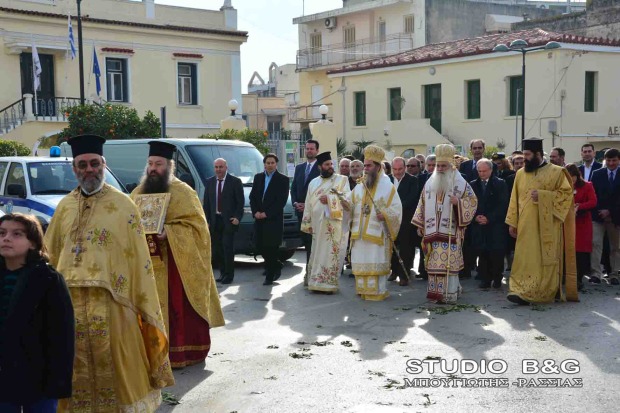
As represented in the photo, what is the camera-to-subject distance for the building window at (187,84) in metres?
33.8

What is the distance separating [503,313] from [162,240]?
4446 millimetres

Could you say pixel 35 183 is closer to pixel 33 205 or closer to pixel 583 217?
pixel 33 205

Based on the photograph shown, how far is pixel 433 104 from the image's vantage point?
33281 mm

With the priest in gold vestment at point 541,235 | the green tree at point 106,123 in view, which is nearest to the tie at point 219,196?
the priest in gold vestment at point 541,235

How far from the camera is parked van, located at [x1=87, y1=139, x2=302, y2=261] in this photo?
1407cm

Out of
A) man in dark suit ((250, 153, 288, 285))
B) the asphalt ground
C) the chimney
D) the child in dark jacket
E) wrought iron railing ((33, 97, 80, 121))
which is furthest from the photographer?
the chimney

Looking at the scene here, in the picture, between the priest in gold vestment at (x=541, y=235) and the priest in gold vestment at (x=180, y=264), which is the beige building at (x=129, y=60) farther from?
the priest in gold vestment at (x=180, y=264)

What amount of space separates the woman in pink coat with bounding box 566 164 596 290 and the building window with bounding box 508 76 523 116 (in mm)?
18212

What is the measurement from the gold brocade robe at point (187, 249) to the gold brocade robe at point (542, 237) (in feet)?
14.9

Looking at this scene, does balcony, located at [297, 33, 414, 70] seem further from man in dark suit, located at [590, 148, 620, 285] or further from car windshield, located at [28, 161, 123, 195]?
car windshield, located at [28, 161, 123, 195]

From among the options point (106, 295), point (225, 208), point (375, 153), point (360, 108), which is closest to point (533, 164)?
point (375, 153)

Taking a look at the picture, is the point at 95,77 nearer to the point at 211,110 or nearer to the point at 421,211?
the point at 211,110

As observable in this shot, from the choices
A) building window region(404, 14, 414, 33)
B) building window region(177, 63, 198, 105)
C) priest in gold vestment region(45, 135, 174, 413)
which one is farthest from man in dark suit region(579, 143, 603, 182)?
building window region(404, 14, 414, 33)

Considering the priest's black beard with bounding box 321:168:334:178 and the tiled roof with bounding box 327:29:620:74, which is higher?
the tiled roof with bounding box 327:29:620:74
